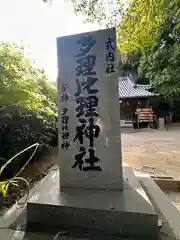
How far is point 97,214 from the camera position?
1700mm

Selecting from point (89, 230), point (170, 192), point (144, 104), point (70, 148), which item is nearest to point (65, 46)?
Answer: point (70, 148)

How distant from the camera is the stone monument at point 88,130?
1.96 m

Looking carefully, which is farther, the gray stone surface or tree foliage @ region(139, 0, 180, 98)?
tree foliage @ region(139, 0, 180, 98)

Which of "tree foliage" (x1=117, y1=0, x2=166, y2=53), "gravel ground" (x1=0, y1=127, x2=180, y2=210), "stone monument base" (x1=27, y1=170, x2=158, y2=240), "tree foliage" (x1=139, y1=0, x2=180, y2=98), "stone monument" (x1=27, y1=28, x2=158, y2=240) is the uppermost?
"tree foliage" (x1=139, y1=0, x2=180, y2=98)

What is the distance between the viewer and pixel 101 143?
2.15 meters

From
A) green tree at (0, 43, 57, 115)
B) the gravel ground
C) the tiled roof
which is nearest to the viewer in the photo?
green tree at (0, 43, 57, 115)

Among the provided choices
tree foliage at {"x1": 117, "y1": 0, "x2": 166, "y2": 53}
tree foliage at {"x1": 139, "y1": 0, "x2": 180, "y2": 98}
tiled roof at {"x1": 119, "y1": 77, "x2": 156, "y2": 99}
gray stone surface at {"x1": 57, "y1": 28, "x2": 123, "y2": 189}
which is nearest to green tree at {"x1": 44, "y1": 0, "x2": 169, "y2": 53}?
tree foliage at {"x1": 117, "y1": 0, "x2": 166, "y2": 53}

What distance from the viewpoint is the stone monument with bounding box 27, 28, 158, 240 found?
1963 millimetres

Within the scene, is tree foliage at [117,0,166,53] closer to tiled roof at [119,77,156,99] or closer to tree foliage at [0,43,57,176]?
tree foliage at [0,43,57,176]

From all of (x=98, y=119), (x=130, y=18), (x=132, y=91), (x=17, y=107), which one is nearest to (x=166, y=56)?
(x=130, y=18)

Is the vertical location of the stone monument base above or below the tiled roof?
below

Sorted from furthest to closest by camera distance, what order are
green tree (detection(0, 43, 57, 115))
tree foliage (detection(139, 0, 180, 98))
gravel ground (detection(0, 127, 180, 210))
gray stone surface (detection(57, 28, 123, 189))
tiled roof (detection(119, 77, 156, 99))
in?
tiled roof (detection(119, 77, 156, 99)) → tree foliage (detection(139, 0, 180, 98)) → gravel ground (detection(0, 127, 180, 210)) → green tree (detection(0, 43, 57, 115)) → gray stone surface (detection(57, 28, 123, 189))

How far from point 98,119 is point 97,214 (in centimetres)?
100

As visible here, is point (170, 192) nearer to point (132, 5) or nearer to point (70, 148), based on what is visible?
point (70, 148)
